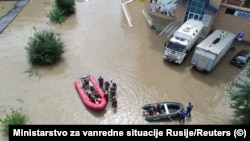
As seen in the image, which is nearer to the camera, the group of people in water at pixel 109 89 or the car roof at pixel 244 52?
the group of people in water at pixel 109 89

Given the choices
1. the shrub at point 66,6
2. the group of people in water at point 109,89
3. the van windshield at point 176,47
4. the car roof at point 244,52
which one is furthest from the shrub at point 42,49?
the car roof at point 244,52

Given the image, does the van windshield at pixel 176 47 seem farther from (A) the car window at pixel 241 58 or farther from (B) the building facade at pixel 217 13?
(B) the building facade at pixel 217 13

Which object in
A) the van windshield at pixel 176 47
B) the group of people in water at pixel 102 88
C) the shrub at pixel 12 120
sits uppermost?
the van windshield at pixel 176 47

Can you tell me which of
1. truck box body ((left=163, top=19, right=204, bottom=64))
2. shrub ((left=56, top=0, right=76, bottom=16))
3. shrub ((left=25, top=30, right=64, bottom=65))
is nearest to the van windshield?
truck box body ((left=163, top=19, right=204, bottom=64))

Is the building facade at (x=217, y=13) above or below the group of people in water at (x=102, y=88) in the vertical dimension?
above

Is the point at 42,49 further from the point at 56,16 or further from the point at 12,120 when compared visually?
the point at 56,16

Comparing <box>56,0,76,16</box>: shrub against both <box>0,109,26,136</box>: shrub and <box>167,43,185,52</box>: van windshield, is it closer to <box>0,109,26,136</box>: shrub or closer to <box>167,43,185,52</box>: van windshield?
<box>167,43,185,52</box>: van windshield

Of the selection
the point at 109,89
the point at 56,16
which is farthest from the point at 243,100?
the point at 56,16
